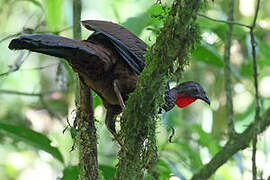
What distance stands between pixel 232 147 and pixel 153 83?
145cm

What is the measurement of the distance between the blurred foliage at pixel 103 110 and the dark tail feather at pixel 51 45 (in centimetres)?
63

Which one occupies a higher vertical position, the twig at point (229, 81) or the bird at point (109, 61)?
the twig at point (229, 81)

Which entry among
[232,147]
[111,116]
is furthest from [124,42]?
[232,147]

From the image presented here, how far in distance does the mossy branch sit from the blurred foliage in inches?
24.5

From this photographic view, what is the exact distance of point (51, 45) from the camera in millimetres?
1650

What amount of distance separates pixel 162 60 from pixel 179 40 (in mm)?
80

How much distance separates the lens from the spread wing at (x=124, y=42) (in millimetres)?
1894

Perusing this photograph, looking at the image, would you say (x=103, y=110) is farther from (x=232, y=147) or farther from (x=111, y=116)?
(x=111, y=116)

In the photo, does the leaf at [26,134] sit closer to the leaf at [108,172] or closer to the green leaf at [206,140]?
the leaf at [108,172]

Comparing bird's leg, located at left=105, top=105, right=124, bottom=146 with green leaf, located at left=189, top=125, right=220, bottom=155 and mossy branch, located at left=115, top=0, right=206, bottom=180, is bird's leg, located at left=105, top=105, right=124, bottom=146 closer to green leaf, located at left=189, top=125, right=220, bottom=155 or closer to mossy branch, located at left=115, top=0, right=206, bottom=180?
mossy branch, located at left=115, top=0, right=206, bottom=180

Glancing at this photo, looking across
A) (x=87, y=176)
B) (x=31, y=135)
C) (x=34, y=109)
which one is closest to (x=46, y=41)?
(x=87, y=176)

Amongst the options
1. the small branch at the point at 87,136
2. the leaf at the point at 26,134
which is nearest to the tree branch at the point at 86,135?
the small branch at the point at 87,136

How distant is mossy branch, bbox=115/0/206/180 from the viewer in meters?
1.54

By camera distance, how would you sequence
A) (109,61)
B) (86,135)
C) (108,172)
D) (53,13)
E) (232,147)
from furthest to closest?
(53,13) → (232,147) → (108,172) → (86,135) → (109,61)
